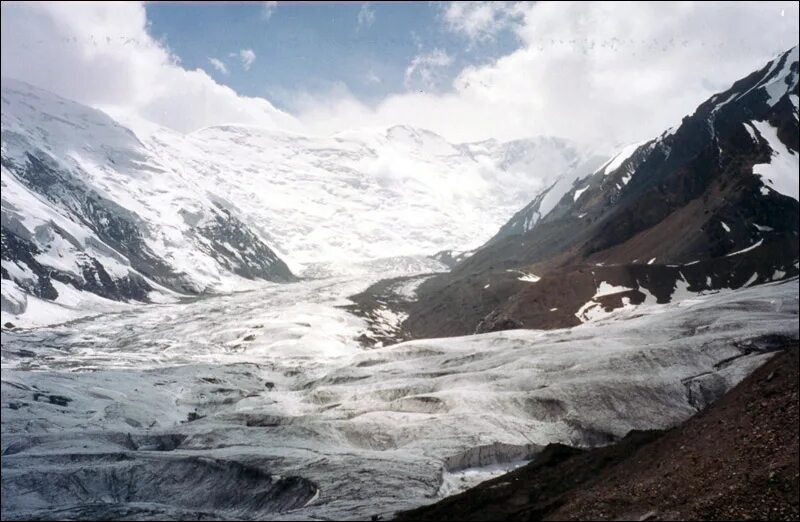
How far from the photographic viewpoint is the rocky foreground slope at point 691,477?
75.2 feet

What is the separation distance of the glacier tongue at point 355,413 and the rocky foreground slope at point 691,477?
9762mm

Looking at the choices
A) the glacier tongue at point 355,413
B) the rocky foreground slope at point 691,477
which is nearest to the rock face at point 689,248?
the glacier tongue at point 355,413

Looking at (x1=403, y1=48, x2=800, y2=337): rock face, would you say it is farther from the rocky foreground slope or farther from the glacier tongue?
the rocky foreground slope

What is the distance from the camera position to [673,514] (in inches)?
919

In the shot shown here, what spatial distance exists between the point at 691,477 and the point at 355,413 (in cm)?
4882

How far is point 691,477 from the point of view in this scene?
85.4 ft

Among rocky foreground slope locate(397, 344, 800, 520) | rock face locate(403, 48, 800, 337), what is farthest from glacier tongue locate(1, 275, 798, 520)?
rock face locate(403, 48, 800, 337)

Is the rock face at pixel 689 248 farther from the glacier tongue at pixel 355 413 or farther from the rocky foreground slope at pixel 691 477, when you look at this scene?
the rocky foreground slope at pixel 691 477

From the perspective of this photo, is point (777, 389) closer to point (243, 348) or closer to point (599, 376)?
point (599, 376)

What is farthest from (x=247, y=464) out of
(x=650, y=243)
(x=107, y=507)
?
(x=650, y=243)

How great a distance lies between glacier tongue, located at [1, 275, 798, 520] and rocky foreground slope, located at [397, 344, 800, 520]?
9762mm

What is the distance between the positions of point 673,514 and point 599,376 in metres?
48.3

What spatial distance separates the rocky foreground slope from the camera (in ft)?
75.2

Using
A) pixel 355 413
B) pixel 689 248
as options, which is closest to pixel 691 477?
pixel 355 413
